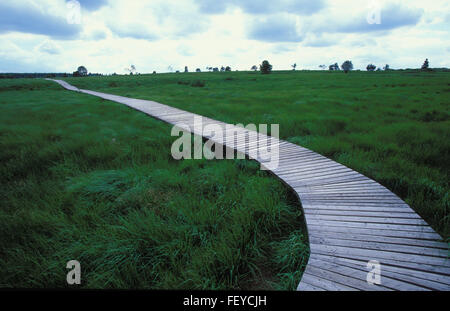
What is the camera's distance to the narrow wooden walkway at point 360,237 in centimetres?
194

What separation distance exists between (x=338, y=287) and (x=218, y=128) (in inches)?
233

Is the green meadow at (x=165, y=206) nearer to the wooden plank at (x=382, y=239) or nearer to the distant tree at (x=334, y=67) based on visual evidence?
the wooden plank at (x=382, y=239)

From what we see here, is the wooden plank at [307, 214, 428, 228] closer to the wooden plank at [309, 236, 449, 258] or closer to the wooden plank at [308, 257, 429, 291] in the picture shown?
the wooden plank at [309, 236, 449, 258]

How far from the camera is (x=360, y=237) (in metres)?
2.45

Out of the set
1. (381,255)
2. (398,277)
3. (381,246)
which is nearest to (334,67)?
(381,246)

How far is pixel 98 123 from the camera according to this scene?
8.34 m

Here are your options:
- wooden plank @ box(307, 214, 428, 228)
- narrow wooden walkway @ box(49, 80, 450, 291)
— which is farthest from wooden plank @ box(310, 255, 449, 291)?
wooden plank @ box(307, 214, 428, 228)

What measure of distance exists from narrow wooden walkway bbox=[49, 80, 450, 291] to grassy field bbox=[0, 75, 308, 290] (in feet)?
0.86

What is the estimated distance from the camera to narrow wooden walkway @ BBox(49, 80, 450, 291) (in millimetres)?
1944

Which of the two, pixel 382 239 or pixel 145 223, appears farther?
pixel 145 223

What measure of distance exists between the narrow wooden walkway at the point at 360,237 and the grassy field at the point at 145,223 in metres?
0.26

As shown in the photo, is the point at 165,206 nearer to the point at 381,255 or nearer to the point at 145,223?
the point at 145,223

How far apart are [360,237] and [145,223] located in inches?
100.0
